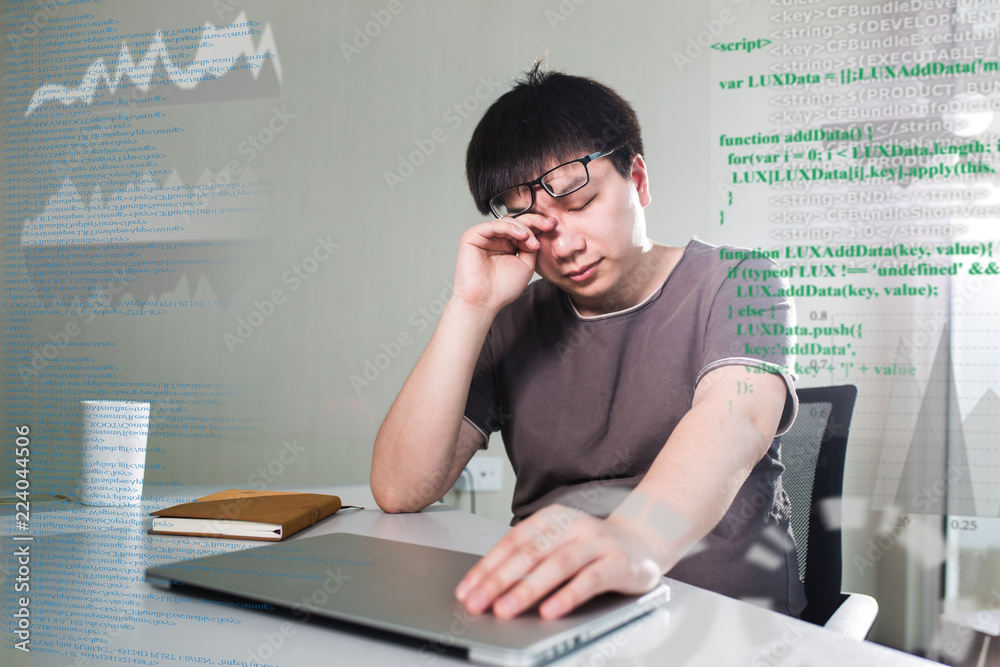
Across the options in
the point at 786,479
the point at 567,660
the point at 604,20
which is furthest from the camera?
the point at 604,20

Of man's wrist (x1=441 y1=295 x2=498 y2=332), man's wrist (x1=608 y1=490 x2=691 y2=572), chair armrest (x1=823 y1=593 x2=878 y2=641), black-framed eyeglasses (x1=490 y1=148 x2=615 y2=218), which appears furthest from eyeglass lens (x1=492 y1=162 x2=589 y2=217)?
chair armrest (x1=823 y1=593 x2=878 y2=641)

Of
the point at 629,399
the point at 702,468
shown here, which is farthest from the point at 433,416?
the point at 702,468

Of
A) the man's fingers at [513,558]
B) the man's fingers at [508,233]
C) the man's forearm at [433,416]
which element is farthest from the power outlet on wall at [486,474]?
the man's fingers at [513,558]

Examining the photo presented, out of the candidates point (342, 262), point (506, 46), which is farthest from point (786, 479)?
point (506, 46)

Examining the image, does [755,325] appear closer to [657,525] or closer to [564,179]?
[657,525]

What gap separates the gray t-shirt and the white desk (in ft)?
0.87

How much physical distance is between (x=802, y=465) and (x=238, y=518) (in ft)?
2.28

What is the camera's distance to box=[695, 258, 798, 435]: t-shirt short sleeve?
0.47 meters

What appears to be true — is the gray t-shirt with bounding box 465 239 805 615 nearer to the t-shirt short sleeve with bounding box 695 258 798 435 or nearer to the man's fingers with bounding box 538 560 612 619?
the t-shirt short sleeve with bounding box 695 258 798 435

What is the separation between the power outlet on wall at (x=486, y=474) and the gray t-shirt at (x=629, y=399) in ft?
1.82

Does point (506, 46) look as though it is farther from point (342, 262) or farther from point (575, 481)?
point (575, 481)

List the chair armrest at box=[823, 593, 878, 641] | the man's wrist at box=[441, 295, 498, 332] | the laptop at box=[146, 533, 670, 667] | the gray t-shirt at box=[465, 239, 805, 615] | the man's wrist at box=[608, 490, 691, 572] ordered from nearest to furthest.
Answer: the laptop at box=[146, 533, 670, 667] → the man's wrist at box=[608, 490, 691, 572] → the chair armrest at box=[823, 593, 878, 641] → the gray t-shirt at box=[465, 239, 805, 615] → the man's wrist at box=[441, 295, 498, 332]

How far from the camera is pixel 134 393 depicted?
0.76m

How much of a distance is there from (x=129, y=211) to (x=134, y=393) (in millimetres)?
215
